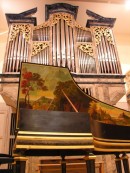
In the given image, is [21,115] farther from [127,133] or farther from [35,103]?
[127,133]

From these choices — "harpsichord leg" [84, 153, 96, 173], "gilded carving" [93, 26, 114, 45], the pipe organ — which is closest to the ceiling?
the pipe organ

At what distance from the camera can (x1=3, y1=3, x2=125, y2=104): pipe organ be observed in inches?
212

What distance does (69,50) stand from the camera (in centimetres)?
577

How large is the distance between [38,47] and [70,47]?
84cm

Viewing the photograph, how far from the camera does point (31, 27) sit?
6.14 meters

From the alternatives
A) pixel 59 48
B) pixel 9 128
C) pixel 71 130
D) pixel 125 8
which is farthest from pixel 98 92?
pixel 125 8

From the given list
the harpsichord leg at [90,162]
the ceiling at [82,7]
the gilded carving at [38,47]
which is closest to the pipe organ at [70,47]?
the gilded carving at [38,47]

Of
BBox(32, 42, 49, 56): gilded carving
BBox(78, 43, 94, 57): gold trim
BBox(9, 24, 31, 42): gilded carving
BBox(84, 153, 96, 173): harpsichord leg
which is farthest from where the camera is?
BBox(9, 24, 31, 42): gilded carving

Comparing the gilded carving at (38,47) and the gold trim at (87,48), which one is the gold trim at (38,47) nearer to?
the gilded carving at (38,47)

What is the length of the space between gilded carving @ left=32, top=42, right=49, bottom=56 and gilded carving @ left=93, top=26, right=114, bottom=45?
4.72ft

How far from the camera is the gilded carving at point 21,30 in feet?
19.6

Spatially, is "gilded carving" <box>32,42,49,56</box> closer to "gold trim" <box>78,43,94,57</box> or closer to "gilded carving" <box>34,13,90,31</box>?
"gilded carving" <box>34,13,90,31</box>

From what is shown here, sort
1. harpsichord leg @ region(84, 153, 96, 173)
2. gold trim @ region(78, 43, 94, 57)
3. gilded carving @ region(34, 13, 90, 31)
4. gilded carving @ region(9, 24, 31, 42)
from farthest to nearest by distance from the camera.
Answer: gilded carving @ region(34, 13, 90, 31), gilded carving @ region(9, 24, 31, 42), gold trim @ region(78, 43, 94, 57), harpsichord leg @ region(84, 153, 96, 173)

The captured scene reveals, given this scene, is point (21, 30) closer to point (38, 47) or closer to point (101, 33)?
point (38, 47)
